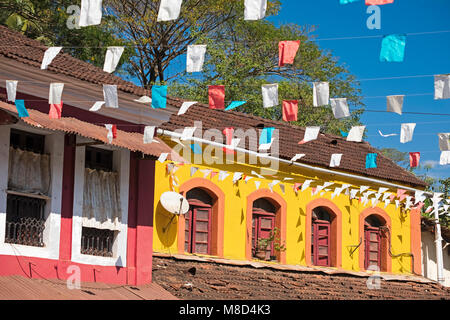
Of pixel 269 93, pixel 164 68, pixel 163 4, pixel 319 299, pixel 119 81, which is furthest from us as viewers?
pixel 164 68

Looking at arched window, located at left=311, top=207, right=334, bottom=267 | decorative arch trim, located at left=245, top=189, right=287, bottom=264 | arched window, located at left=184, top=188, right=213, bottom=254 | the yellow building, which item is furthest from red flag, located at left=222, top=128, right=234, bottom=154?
arched window, located at left=311, top=207, right=334, bottom=267

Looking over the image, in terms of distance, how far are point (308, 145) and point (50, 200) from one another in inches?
379

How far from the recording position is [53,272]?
52.6 feet

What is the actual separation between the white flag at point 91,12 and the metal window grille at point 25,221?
14.3 ft

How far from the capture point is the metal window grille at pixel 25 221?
15680 mm

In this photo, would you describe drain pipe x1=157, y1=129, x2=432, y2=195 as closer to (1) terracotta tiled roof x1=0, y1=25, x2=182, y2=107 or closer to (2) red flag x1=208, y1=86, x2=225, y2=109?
(1) terracotta tiled roof x1=0, y1=25, x2=182, y2=107

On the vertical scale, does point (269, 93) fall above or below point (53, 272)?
above

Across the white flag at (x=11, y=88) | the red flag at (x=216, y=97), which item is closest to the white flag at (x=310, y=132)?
the red flag at (x=216, y=97)

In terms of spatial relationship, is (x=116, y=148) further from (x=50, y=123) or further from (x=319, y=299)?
(x=319, y=299)

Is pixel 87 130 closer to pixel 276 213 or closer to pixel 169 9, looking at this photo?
pixel 169 9

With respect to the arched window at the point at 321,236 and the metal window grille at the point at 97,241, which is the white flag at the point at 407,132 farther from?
the arched window at the point at 321,236

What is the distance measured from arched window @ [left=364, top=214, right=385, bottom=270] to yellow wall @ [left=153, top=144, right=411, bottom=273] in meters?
0.35

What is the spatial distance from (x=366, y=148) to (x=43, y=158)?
12.6 metres
